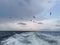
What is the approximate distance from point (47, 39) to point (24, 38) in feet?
9.98

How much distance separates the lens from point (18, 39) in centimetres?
2708

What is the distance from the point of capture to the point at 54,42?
2658cm

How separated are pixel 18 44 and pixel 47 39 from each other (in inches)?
170

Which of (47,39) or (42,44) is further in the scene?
(47,39)

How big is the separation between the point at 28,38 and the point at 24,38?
0.53 metres

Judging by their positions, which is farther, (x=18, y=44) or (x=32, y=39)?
(x=32, y=39)

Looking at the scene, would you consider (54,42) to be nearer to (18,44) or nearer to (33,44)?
(33,44)

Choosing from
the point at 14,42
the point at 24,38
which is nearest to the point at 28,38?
the point at 24,38

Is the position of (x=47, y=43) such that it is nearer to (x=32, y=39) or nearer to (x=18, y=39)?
(x=32, y=39)

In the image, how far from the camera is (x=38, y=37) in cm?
2811

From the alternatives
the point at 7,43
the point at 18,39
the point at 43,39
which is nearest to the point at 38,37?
the point at 43,39

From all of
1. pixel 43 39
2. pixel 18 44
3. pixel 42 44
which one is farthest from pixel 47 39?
pixel 18 44

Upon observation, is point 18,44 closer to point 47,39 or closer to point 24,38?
point 24,38

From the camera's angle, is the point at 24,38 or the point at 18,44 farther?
the point at 24,38
